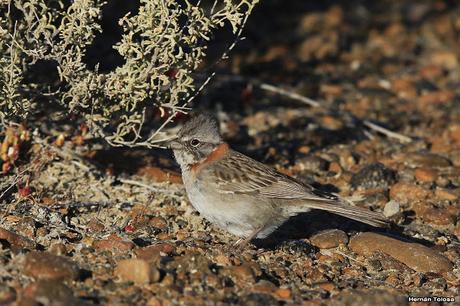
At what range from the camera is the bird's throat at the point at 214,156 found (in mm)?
7188

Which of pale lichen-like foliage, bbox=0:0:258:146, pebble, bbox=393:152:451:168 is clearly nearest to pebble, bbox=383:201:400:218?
pebble, bbox=393:152:451:168

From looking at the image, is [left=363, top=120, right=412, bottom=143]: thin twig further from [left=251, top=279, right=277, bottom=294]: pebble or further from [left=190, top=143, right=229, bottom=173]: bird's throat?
[left=251, top=279, right=277, bottom=294]: pebble

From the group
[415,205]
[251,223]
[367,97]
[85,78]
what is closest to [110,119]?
[85,78]

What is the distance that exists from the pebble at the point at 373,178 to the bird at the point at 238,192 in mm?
1288

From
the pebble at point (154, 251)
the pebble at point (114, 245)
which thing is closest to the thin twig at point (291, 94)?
the pebble at point (154, 251)

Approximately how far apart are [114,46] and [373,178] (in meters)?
3.35

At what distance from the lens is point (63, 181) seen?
752 cm

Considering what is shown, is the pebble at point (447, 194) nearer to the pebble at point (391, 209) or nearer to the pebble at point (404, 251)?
the pebble at point (391, 209)

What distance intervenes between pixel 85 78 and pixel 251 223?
1948 millimetres

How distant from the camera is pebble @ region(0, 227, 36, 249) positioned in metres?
6.05

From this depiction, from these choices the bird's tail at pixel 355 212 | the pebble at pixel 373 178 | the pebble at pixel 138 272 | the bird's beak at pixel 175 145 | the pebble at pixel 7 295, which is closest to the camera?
the pebble at pixel 7 295

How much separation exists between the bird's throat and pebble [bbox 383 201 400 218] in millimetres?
1780

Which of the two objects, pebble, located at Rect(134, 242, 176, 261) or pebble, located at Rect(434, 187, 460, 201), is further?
pebble, located at Rect(434, 187, 460, 201)

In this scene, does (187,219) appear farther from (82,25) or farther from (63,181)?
(82,25)
